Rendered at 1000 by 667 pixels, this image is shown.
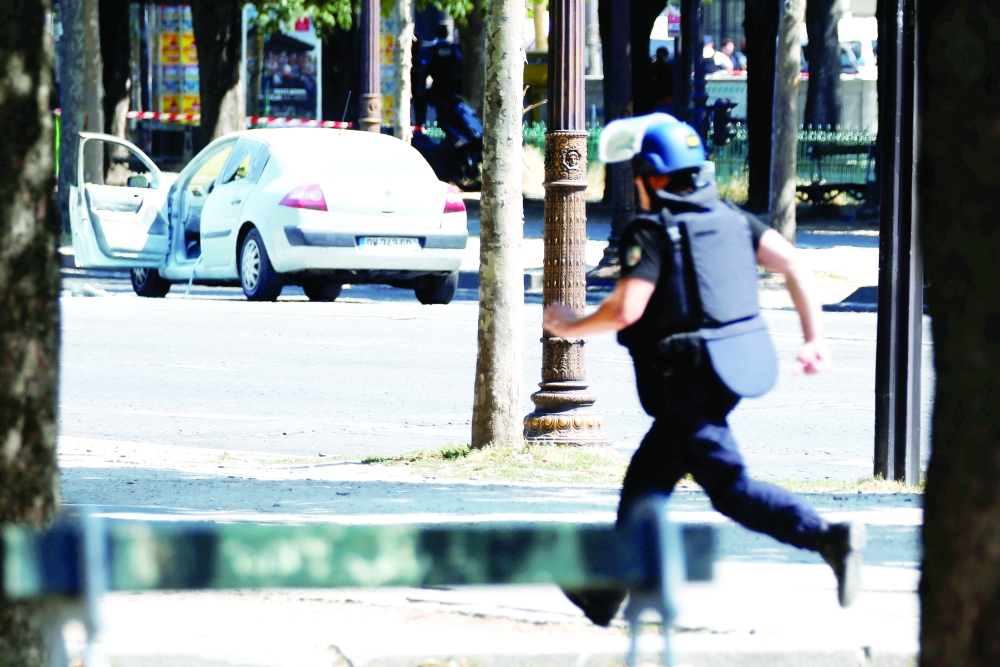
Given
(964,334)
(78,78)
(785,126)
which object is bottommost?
(964,334)

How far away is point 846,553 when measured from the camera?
4.39m

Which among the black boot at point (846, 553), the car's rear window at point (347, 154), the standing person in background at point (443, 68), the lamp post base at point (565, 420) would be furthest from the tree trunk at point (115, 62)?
the black boot at point (846, 553)

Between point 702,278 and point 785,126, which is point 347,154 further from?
point 702,278

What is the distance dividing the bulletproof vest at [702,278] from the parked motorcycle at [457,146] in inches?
1038

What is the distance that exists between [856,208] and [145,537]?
25.3 meters

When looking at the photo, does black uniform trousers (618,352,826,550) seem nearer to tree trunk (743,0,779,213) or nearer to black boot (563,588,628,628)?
black boot (563,588,628,628)

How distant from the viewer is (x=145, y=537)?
3.36m

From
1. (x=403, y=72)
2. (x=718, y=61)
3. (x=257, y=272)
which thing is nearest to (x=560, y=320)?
(x=257, y=272)

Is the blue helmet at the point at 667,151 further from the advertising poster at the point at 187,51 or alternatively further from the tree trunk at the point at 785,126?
the advertising poster at the point at 187,51

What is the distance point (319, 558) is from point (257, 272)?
473 inches

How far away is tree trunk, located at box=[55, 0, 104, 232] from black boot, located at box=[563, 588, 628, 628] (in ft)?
66.0

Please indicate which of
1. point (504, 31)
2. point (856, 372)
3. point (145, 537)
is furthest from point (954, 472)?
point (856, 372)

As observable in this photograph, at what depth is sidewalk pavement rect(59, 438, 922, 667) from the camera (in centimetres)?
457

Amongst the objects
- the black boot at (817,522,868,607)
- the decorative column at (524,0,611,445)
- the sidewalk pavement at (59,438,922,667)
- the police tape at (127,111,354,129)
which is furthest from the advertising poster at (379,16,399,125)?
the black boot at (817,522,868,607)
